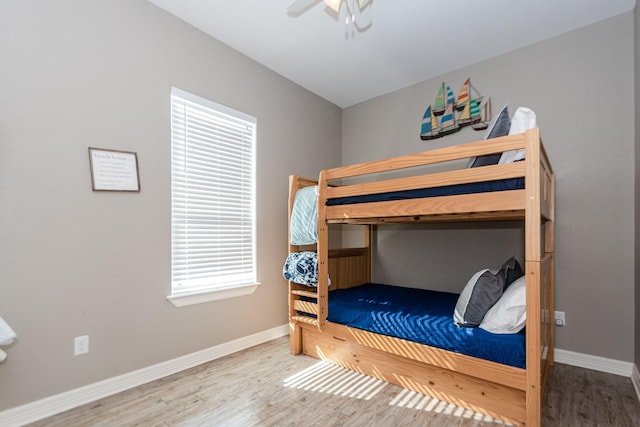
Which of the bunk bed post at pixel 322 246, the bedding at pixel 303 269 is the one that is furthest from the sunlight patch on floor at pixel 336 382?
the bedding at pixel 303 269

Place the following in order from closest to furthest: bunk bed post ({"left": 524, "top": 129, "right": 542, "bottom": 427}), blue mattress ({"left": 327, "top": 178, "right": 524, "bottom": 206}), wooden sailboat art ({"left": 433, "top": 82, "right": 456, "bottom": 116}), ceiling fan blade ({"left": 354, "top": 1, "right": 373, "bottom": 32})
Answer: bunk bed post ({"left": 524, "top": 129, "right": 542, "bottom": 427}) < blue mattress ({"left": 327, "top": 178, "right": 524, "bottom": 206}) < ceiling fan blade ({"left": 354, "top": 1, "right": 373, "bottom": 32}) < wooden sailboat art ({"left": 433, "top": 82, "right": 456, "bottom": 116})

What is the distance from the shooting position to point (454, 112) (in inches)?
119

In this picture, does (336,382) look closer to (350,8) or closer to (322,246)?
(322,246)

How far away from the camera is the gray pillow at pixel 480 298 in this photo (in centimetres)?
178

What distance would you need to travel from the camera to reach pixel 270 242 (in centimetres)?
299

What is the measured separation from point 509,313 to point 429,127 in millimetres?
2044

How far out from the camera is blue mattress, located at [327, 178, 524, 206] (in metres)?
1.59

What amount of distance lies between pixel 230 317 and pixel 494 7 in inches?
121

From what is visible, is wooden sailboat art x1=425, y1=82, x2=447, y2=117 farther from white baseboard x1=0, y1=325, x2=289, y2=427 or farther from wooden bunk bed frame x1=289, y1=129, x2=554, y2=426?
white baseboard x1=0, y1=325, x2=289, y2=427

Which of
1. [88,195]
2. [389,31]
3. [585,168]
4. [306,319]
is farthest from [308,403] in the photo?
[389,31]

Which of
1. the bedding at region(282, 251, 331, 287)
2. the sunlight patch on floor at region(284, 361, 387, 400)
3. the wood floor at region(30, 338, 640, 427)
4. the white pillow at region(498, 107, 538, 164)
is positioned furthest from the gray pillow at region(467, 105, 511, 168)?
the sunlight patch on floor at region(284, 361, 387, 400)

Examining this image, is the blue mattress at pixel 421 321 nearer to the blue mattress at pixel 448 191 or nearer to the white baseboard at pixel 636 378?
the blue mattress at pixel 448 191

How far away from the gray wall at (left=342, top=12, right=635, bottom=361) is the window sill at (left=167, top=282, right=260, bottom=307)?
1962mm

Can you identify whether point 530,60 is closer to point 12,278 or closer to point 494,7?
point 494,7
